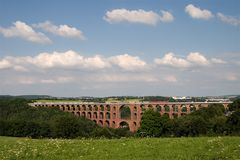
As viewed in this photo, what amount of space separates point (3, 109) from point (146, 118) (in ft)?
216

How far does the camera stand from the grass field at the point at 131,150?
13.0 metres

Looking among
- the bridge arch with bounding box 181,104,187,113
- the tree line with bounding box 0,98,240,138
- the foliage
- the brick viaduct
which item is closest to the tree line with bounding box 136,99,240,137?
the tree line with bounding box 0,98,240,138

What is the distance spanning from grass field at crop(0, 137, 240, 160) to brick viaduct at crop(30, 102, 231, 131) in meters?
93.7

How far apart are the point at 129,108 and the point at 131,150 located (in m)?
112

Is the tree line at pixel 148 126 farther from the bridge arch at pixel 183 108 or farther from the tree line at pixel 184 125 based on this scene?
the bridge arch at pixel 183 108

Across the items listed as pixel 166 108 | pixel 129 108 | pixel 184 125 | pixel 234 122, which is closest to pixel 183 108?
pixel 166 108

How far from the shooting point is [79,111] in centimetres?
13712

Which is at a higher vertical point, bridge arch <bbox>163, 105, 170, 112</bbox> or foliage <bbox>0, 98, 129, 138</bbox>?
bridge arch <bbox>163, 105, 170, 112</bbox>

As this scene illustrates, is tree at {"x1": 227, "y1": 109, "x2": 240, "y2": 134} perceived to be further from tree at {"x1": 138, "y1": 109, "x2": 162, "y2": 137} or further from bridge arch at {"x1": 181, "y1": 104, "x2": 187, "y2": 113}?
bridge arch at {"x1": 181, "y1": 104, "x2": 187, "y2": 113}

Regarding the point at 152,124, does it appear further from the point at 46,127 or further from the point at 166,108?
the point at 166,108

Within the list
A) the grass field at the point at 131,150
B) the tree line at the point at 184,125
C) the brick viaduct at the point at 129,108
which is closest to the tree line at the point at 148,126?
the tree line at the point at 184,125

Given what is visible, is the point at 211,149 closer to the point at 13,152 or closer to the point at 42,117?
the point at 13,152

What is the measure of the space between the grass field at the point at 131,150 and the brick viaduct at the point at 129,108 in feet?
307

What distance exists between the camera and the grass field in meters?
13.0
